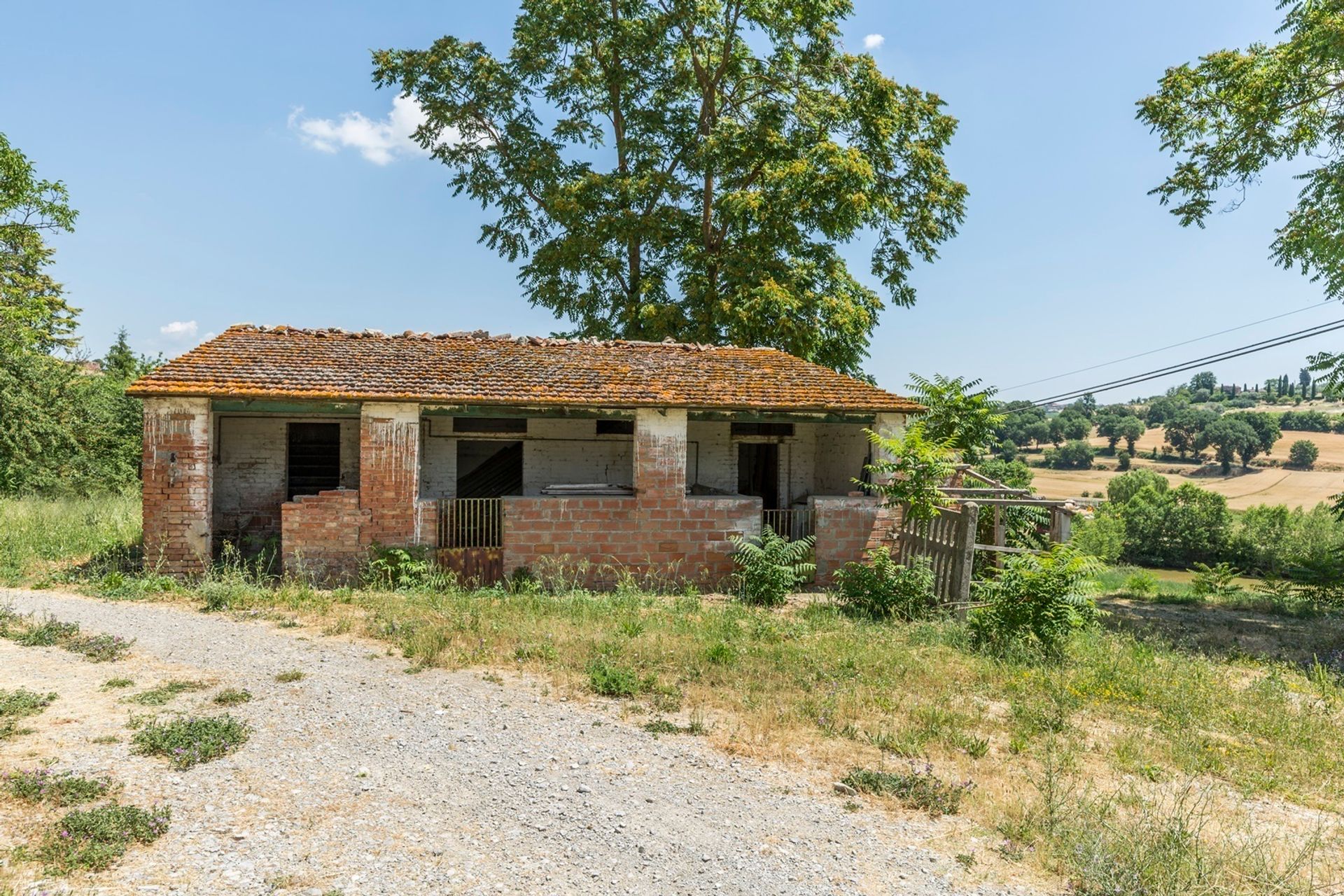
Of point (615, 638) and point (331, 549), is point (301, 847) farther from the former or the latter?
point (331, 549)

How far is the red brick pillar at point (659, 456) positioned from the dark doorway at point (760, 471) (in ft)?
14.6

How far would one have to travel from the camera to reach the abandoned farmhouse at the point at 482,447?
1098 centimetres

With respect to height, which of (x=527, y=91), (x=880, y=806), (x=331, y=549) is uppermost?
(x=527, y=91)

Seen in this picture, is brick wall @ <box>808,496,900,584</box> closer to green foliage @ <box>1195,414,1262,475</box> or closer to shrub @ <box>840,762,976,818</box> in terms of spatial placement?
shrub @ <box>840,762,976,818</box>

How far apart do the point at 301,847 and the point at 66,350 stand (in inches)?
1424

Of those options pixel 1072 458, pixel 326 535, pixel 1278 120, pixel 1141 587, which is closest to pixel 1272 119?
pixel 1278 120

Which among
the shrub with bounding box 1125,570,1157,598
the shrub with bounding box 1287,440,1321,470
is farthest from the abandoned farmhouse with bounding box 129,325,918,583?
the shrub with bounding box 1287,440,1321,470

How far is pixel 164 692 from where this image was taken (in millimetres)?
6250

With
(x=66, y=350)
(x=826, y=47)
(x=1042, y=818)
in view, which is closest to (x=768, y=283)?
(x=826, y=47)

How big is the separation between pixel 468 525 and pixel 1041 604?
821 cm

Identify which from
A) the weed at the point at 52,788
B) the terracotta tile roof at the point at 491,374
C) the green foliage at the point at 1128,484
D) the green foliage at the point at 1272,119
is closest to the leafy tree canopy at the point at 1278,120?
the green foliage at the point at 1272,119

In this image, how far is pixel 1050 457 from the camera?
307 feet

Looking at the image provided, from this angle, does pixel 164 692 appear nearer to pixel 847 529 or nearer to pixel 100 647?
pixel 100 647

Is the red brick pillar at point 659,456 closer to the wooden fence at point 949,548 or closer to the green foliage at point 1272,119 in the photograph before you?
the wooden fence at point 949,548
